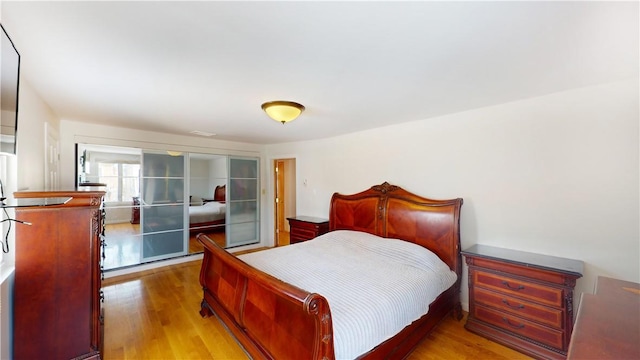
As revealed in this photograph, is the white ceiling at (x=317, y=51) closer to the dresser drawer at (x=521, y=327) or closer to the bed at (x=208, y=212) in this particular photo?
the dresser drawer at (x=521, y=327)

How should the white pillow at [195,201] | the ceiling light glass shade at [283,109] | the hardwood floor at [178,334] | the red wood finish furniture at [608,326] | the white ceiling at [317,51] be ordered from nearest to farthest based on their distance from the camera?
1. the red wood finish furniture at [608,326]
2. the white ceiling at [317,51]
3. the hardwood floor at [178,334]
4. the ceiling light glass shade at [283,109]
5. the white pillow at [195,201]

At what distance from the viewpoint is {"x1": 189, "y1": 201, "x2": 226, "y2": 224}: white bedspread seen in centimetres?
461

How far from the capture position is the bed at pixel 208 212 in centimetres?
461

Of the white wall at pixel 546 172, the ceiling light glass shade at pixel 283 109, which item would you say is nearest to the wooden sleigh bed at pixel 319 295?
the white wall at pixel 546 172

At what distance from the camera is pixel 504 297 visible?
2.26 m

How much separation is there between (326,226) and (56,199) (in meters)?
3.17

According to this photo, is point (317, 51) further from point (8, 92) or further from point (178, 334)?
point (178, 334)

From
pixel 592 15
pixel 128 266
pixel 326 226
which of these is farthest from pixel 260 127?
pixel 592 15

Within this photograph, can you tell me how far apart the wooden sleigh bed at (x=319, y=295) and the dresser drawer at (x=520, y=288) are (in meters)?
0.34

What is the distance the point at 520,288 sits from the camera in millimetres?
2170

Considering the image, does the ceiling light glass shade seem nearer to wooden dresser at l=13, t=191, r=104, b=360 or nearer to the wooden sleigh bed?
the wooden sleigh bed

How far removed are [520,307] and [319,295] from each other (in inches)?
78.5

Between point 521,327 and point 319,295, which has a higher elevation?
point 319,295

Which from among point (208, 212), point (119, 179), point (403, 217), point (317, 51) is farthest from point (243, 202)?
point (317, 51)
